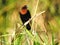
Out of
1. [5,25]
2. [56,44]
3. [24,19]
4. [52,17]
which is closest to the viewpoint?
[56,44]

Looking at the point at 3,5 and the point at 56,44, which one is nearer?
the point at 56,44

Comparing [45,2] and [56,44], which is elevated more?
[56,44]

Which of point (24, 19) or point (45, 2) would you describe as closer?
point (24, 19)

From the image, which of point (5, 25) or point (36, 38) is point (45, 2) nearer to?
point (5, 25)

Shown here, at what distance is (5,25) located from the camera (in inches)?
236

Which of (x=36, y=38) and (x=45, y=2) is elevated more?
(x=36, y=38)

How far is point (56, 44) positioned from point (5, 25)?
329 centimetres

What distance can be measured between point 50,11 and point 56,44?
3.73m

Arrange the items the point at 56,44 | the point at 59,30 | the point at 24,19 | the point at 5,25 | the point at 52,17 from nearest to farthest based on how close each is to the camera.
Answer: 1. the point at 56,44
2. the point at 24,19
3. the point at 59,30
4. the point at 5,25
5. the point at 52,17

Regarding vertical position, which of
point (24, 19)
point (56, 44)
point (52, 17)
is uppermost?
point (56, 44)

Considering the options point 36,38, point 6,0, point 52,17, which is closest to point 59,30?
point 52,17

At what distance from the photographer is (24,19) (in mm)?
4137

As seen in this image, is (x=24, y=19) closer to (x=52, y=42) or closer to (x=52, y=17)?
(x=52, y=42)

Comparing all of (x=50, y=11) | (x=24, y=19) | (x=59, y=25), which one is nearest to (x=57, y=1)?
(x=50, y=11)
